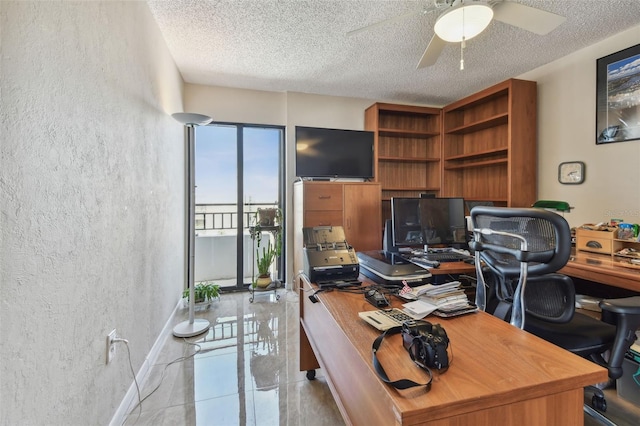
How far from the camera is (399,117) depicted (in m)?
4.11

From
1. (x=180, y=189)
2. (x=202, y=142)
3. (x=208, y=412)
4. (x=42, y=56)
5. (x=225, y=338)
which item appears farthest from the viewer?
(x=202, y=142)

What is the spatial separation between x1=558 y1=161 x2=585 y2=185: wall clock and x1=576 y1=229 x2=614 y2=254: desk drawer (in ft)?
2.40

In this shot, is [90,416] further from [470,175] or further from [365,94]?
[470,175]

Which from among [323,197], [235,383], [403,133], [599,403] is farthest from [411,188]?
[235,383]

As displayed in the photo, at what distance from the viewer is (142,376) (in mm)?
1871

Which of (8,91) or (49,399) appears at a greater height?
(8,91)

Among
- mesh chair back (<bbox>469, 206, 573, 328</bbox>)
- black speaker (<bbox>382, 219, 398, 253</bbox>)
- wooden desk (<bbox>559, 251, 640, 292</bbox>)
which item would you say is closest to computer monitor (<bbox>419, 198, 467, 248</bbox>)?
black speaker (<bbox>382, 219, 398, 253</bbox>)

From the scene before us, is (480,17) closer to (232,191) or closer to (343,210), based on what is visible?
(343,210)

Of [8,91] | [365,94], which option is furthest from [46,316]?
[365,94]

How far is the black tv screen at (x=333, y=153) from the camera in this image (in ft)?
12.0

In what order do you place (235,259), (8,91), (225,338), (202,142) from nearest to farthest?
(8,91) < (225,338) < (202,142) < (235,259)

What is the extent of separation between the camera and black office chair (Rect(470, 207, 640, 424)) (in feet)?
3.72

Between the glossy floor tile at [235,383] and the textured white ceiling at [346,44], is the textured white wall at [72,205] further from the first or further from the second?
the textured white ceiling at [346,44]

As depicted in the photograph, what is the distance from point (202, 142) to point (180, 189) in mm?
773
